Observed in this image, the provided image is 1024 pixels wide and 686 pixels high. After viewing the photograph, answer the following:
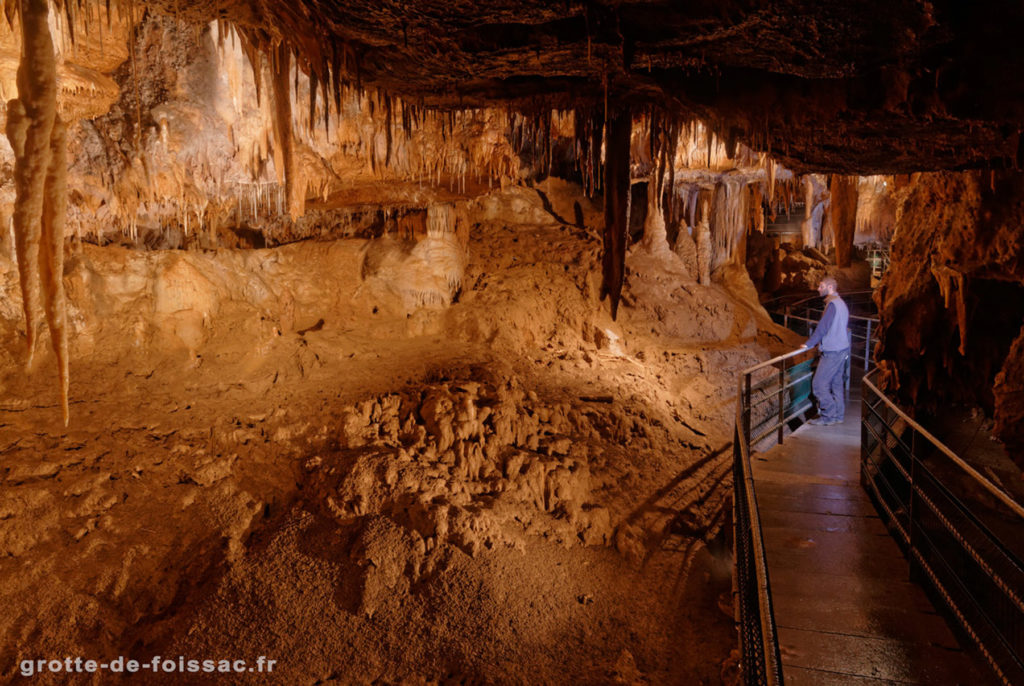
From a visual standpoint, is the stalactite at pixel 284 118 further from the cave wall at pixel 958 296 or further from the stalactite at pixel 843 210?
the stalactite at pixel 843 210

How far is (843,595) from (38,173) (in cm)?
Result: 585

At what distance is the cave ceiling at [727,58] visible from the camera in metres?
3.36

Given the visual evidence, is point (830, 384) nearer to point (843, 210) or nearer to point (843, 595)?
point (843, 595)

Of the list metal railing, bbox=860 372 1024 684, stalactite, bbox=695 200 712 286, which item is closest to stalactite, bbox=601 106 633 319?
metal railing, bbox=860 372 1024 684

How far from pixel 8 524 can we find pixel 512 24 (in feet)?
18.0

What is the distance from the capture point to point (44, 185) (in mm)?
3441

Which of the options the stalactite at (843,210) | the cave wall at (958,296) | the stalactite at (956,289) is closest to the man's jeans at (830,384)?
the cave wall at (958,296)

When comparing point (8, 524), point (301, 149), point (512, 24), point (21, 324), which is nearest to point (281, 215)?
point (301, 149)

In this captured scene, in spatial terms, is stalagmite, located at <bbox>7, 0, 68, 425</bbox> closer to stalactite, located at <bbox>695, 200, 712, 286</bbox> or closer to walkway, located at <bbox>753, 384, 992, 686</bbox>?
walkway, located at <bbox>753, 384, 992, 686</bbox>

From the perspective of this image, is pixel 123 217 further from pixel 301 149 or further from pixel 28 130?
pixel 28 130

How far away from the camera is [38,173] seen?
3.37m

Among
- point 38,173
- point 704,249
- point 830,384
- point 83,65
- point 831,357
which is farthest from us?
point 704,249

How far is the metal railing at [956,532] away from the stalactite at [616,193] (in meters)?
2.91

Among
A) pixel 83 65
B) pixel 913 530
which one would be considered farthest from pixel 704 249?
pixel 83 65
